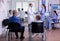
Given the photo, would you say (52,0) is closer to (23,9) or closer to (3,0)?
(23,9)

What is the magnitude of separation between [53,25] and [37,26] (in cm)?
460

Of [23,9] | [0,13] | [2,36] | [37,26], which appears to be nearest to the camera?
[37,26]

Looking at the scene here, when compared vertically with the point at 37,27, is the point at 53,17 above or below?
above

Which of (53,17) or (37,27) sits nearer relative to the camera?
(37,27)

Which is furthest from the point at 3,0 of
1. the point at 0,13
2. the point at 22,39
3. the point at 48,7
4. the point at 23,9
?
the point at 23,9

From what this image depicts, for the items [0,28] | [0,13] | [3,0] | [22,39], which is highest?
[3,0]

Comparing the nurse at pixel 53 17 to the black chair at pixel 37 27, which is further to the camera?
the nurse at pixel 53 17

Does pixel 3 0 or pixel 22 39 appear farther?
pixel 3 0

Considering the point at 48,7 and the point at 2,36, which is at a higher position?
the point at 48,7

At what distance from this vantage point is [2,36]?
6.92 m

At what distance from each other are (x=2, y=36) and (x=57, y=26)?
4.37 m

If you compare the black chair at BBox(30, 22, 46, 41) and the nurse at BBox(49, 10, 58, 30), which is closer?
the black chair at BBox(30, 22, 46, 41)

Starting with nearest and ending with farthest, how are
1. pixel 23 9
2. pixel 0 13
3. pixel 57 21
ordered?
pixel 0 13, pixel 57 21, pixel 23 9

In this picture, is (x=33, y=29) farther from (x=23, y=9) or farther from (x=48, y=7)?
(x=23, y=9)
